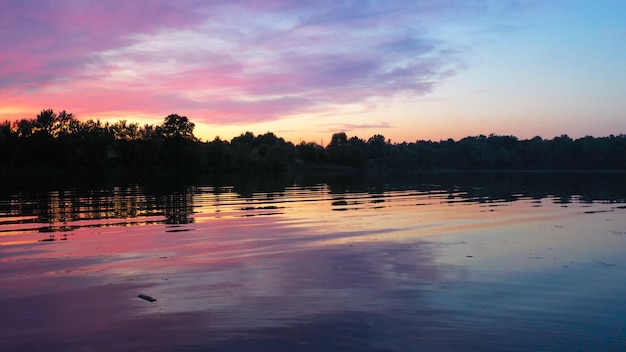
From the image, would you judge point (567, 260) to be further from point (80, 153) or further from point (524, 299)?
point (80, 153)

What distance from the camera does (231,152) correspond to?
131875 millimetres

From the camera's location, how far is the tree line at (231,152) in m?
99.1

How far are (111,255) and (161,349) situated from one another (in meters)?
6.89

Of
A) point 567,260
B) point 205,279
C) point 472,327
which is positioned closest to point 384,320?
point 472,327

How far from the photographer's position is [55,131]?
108 metres

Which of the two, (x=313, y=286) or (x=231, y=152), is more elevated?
(x=231, y=152)

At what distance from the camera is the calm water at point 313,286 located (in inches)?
263

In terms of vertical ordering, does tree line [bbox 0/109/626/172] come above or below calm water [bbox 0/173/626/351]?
above

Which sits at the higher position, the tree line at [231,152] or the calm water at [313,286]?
the tree line at [231,152]

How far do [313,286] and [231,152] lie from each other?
12501cm

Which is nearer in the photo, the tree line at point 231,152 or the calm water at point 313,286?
the calm water at point 313,286

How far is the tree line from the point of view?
99.1 meters

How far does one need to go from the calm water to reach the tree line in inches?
3609

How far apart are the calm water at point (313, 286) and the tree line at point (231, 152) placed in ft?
301
